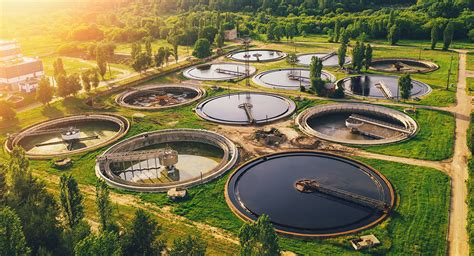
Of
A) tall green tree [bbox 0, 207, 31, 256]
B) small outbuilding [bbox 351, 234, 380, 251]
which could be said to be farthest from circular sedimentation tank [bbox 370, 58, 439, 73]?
tall green tree [bbox 0, 207, 31, 256]

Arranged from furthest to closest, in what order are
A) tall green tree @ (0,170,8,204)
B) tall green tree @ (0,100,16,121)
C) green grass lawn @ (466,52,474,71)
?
green grass lawn @ (466,52,474,71) → tall green tree @ (0,100,16,121) → tall green tree @ (0,170,8,204)

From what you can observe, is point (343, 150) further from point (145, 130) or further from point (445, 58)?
point (445, 58)

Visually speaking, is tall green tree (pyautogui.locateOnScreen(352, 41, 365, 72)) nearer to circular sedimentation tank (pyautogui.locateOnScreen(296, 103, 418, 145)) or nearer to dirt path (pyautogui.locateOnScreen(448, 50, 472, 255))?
dirt path (pyautogui.locateOnScreen(448, 50, 472, 255))

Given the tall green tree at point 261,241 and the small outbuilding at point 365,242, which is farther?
the small outbuilding at point 365,242

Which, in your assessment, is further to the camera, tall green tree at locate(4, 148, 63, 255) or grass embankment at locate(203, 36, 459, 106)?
grass embankment at locate(203, 36, 459, 106)

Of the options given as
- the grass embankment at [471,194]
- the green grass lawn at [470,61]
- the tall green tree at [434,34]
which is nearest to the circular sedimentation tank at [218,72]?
the green grass lawn at [470,61]

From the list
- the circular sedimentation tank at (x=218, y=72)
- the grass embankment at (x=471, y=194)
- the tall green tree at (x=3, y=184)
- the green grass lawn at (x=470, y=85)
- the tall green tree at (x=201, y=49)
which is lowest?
the grass embankment at (x=471, y=194)

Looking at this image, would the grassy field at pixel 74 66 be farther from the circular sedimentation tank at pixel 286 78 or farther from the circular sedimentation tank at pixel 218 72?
the circular sedimentation tank at pixel 286 78
